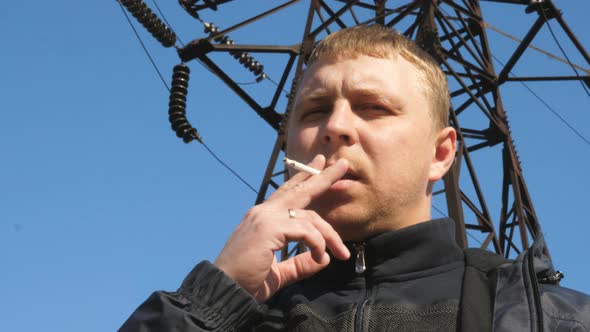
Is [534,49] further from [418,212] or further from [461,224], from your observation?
[418,212]

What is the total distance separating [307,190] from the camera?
2.22m

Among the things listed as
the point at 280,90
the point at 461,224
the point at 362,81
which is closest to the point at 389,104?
the point at 362,81

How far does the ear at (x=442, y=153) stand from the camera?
272cm

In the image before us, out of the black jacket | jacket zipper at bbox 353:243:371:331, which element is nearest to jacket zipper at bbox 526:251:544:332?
the black jacket

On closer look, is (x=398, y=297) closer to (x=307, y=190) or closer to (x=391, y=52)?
(x=307, y=190)

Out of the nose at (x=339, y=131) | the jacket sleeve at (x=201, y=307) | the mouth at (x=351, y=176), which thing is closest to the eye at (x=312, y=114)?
the nose at (x=339, y=131)

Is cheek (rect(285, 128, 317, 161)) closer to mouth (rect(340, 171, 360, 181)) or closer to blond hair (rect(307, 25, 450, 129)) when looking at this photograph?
mouth (rect(340, 171, 360, 181))

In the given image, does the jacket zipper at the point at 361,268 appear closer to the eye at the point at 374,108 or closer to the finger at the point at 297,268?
the finger at the point at 297,268

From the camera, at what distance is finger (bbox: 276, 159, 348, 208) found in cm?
221

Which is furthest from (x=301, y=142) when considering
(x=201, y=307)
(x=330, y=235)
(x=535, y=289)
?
(x=535, y=289)

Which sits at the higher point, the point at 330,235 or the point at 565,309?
the point at 330,235

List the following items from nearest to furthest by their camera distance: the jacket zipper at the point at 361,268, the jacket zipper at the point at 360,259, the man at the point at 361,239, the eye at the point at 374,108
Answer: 1. the man at the point at 361,239
2. the jacket zipper at the point at 361,268
3. the jacket zipper at the point at 360,259
4. the eye at the point at 374,108

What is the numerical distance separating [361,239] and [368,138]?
297mm

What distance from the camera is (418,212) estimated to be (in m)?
2.60
